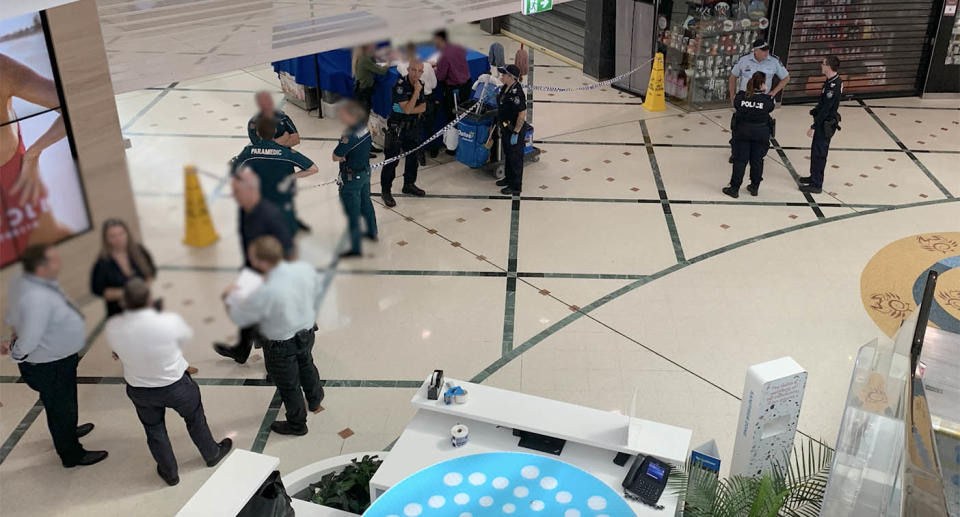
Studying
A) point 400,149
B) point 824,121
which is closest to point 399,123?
point 400,149

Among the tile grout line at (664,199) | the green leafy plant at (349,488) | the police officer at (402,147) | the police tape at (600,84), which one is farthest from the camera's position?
the police tape at (600,84)

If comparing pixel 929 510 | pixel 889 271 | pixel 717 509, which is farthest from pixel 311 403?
pixel 889 271

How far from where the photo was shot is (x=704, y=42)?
420 inches

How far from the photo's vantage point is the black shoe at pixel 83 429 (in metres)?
5.09

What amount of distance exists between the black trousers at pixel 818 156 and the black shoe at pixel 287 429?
5.86 metres

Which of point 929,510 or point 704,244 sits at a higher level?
point 929,510

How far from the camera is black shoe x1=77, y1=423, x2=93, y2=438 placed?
509cm

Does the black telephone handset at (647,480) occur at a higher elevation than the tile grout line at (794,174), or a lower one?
higher

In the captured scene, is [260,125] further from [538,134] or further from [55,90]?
[538,134]

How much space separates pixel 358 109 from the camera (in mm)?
1071

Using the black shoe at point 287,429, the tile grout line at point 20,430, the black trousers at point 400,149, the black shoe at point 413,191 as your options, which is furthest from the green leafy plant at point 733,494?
the black shoe at point 413,191

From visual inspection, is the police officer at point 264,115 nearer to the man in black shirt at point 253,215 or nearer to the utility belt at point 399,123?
the man in black shirt at point 253,215

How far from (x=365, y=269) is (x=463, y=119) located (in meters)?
7.67

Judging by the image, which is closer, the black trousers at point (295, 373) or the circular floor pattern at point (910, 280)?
the black trousers at point (295, 373)
